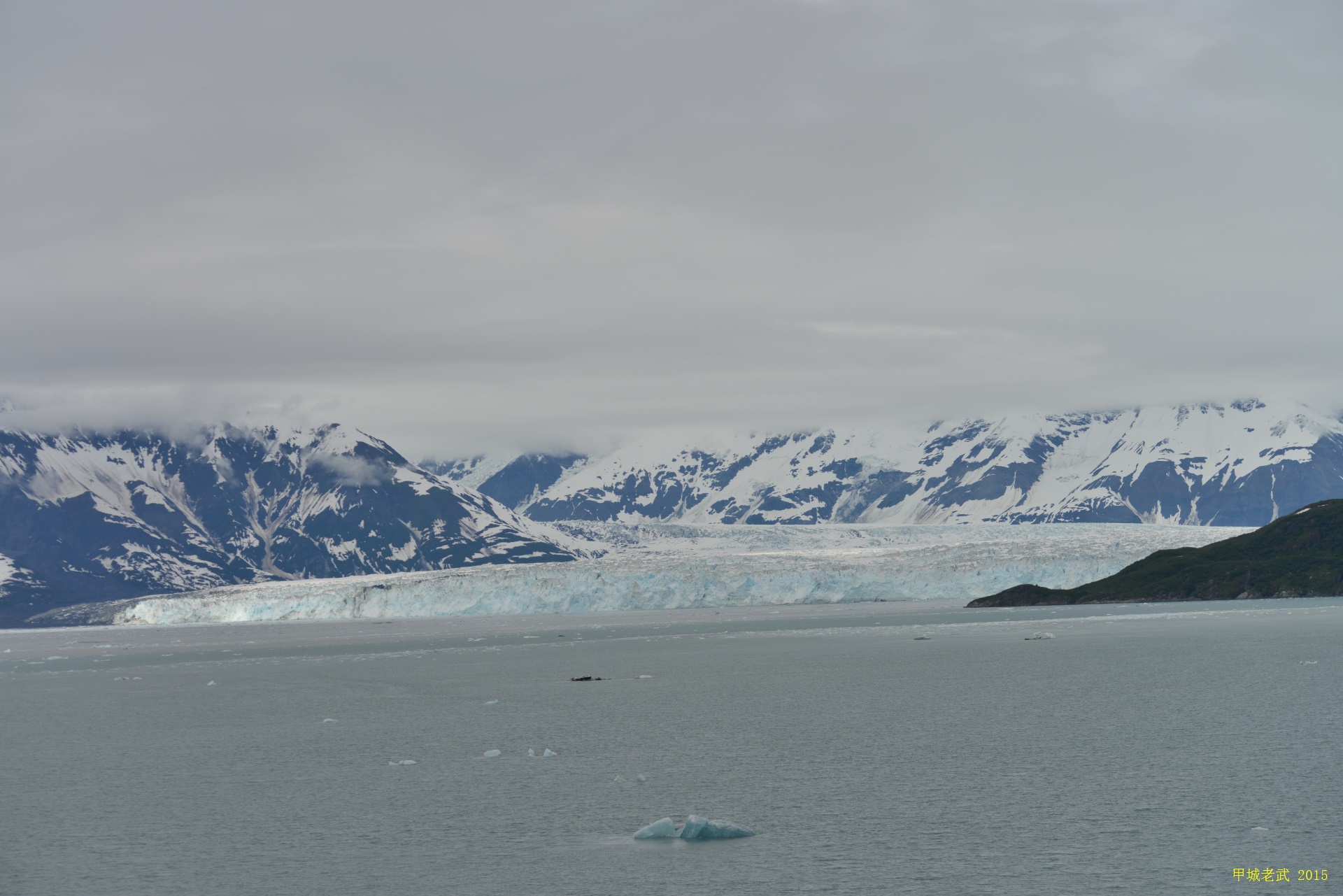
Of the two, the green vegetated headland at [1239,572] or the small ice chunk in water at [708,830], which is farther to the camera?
the green vegetated headland at [1239,572]

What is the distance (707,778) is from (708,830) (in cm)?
519

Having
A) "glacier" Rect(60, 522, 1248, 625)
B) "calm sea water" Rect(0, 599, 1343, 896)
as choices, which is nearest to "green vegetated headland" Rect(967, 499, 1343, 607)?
"glacier" Rect(60, 522, 1248, 625)

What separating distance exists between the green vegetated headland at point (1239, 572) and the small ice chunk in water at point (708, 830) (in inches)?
3702

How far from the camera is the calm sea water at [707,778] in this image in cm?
1700

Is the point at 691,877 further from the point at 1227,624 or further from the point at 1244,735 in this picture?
the point at 1227,624

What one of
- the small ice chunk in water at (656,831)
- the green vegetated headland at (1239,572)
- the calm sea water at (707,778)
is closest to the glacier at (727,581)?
the green vegetated headland at (1239,572)

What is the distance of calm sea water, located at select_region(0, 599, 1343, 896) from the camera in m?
17.0

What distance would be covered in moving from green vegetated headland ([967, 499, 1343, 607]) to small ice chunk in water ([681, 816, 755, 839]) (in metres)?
94.0

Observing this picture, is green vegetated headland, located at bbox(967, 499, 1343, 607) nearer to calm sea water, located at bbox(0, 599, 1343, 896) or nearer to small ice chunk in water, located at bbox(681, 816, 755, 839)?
calm sea water, located at bbox(0, 599, 1343, 896)

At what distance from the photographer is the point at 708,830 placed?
18719mm

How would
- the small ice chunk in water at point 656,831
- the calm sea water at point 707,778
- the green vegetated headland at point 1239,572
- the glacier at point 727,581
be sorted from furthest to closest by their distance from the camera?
the glacier at point 727,581, the green vegetated headland at point 1239,572, the small ice chunk in water at point 656,831, the calm sea water at point 707,778

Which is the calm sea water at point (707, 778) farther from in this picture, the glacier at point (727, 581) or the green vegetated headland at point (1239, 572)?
the glacier at point (727, 581)

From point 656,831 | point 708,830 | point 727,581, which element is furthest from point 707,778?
point 727,581

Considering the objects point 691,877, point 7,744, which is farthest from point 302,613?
point 691,877
